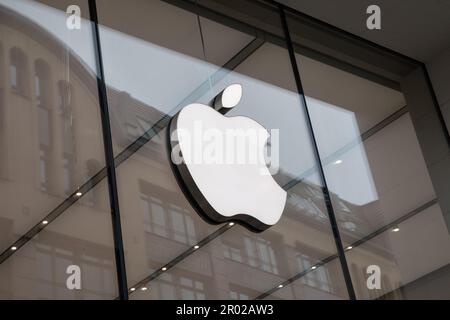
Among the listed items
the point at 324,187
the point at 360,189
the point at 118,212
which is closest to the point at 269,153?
the point at 324,187

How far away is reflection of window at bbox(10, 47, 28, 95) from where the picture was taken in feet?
13.8

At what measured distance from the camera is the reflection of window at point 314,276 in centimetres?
480

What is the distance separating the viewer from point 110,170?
4254 mm

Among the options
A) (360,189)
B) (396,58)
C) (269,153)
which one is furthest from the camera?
(396,58)

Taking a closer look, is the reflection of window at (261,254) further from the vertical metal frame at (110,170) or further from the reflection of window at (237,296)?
the vertical metal frame at (110,170)

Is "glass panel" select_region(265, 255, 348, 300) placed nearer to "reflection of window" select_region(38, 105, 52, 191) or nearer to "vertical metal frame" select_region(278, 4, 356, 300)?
"vertical metal frame" select_region(278, 4, 356, 300)

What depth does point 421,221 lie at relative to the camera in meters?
5.97

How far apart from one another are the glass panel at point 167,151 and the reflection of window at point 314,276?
0.12ft

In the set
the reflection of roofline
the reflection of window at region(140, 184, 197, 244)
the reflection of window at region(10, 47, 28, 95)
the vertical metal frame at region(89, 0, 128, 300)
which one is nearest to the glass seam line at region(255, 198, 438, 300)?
the reflection of window at region(140, 184, 197, 244)

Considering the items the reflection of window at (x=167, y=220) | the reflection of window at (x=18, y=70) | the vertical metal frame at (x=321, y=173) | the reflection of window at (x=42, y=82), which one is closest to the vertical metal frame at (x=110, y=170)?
the reflection of window at (x=167, y=220)

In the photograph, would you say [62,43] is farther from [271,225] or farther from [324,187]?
[324,187]

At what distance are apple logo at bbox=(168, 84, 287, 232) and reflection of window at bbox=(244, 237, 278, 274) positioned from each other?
0.12 meters

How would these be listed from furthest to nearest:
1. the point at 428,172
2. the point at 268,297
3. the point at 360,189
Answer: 1. the point at 428,172
2. the point at 360,189
3. the point at 268,297

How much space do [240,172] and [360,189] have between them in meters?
1.53
